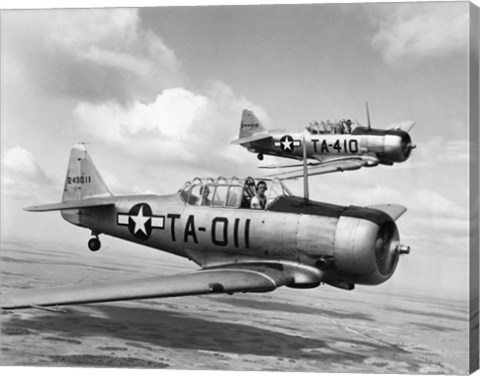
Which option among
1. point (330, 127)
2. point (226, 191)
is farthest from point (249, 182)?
point (330, 127)

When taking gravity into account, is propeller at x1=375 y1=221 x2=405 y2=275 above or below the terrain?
above

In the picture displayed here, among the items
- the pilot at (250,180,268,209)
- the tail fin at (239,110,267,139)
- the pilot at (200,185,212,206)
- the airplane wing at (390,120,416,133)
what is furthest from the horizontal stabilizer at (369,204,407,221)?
the pilot at (200,185,212,206)

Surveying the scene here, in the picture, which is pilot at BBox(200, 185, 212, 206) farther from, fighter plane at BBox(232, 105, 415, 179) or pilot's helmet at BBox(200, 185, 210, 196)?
fighter plane at BBox(232, 105, 415, 179)

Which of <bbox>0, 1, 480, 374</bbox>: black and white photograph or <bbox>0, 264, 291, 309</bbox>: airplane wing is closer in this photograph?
<bbox>0, 264, 291, 309</bbox>: airplane wing

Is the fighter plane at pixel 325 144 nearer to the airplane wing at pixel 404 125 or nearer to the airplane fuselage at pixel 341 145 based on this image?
the airplane fuselage at pixel 341 145

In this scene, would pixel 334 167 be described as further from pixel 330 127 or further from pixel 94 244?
pixel 94 244

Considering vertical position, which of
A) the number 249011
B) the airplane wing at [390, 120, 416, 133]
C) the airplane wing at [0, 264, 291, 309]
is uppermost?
the airplane wing at [390, 120, 416, 133]

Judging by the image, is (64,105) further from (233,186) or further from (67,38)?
(233,186)

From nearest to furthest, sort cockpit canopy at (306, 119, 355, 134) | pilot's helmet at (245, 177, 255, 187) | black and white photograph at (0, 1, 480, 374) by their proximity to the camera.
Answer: black and white photograph at (0, 1, 480, 374) → pilot's helmet at (245, 177, 255, 187) → cockpit canopy at (306, 119, 355, 134)

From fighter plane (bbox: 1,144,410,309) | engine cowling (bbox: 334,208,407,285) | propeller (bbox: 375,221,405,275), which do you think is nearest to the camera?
fighter plane (bbox: 1,144,410,309)
